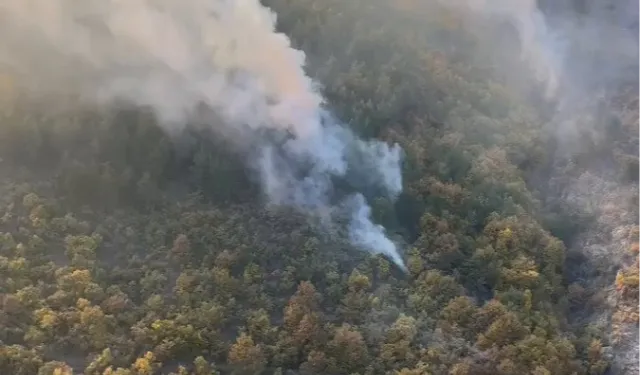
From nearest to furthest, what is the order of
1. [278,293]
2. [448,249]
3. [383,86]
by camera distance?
[278,293]
[448,249]
[383,86]

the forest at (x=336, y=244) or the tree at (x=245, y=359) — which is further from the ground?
the forest at (x=336, y=244)

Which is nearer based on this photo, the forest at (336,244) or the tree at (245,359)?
the tree at (245,359)

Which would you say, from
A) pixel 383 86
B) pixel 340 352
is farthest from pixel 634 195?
pixel 340 352

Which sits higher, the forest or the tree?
the forest

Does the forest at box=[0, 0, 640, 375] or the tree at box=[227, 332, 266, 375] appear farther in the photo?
the forest at box=[0, 0, 640, 375]

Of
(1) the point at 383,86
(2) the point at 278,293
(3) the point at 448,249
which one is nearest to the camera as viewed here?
(2) the point at 278,293

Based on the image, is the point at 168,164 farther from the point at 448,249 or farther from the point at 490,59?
the point at 490,59

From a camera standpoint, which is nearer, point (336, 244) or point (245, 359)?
point (245, 359)

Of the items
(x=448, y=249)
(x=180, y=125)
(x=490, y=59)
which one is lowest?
(x=448, y=249)
